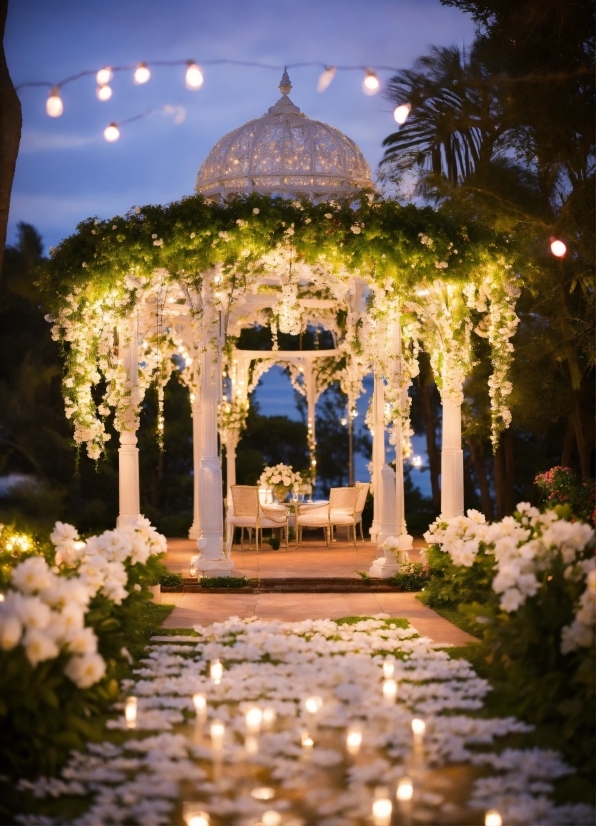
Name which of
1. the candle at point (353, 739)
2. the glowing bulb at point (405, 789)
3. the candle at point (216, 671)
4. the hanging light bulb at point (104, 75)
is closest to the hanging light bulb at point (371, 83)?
the hanging light bulb at point (104, 75)

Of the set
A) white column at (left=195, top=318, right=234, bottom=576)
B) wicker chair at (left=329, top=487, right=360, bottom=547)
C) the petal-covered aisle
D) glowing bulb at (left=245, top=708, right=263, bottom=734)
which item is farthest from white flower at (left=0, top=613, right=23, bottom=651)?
wicker chair at (left=329, top=487, right=360, bottom=547)

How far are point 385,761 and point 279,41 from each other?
770 centimetres

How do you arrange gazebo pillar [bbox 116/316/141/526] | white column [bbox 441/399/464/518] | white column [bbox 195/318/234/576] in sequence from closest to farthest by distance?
white column [bbox 195/318/234/576] → white column [bbox 441/399/464/518] → gazebo pillar [bbox 116/316/141/526]

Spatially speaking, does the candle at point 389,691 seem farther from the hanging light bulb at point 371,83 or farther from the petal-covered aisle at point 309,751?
the hanging light bulb at point 371,83

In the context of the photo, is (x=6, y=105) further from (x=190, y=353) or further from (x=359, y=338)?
(x=190, y=353)

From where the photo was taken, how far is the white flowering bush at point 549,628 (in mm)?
4531

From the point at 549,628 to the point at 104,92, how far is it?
5156 mm

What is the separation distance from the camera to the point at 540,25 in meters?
12.6

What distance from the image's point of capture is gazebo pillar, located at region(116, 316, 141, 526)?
1046 cm

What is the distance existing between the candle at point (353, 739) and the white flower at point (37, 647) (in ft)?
4.51

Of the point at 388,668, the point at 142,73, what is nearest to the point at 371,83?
the point at 142,73

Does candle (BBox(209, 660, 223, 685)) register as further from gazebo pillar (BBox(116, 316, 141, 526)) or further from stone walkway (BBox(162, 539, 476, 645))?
gazebo pillar (BBox(116, 316, 141, 526))

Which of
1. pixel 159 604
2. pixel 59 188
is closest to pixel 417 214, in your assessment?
pixel 159 604

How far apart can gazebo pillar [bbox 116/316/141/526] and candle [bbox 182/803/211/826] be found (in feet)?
21.5
